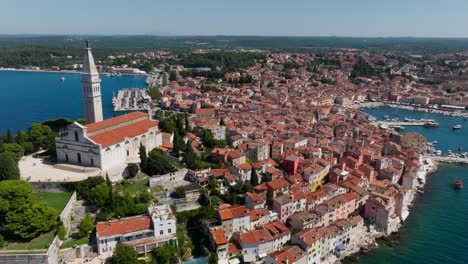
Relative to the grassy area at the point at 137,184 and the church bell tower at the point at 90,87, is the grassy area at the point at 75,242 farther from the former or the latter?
the church bell tower at the point at 90,87

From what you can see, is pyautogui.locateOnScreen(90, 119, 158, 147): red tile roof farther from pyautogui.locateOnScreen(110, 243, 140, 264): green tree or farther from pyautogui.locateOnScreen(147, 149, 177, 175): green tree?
pyautogui.locateOnScreen(110, 243, 140, 264): green tree

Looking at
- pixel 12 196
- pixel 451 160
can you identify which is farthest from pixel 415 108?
pixel 12 196

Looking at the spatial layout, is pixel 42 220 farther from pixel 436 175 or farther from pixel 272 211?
pixel 436 175

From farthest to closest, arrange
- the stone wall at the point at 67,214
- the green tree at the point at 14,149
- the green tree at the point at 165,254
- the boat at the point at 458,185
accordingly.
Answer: the boat at the point at 458,185 < the green tree at the point at 14,149 < the stone wall at the point at 67,214 < the green tree at the point at 165,254

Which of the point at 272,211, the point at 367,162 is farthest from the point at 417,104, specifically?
the point at 272,211

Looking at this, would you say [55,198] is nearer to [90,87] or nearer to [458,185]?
[90,87]

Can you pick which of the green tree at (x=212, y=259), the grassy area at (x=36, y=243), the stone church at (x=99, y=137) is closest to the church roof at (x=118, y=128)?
the stone church at (x=99, y=137)
